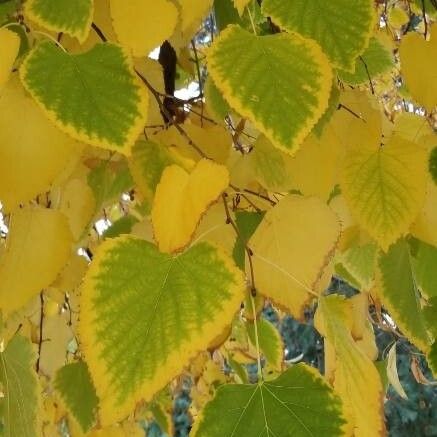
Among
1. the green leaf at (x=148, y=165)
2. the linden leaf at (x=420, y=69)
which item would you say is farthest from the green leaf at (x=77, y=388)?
the linden leaf at (x=420, y=69)

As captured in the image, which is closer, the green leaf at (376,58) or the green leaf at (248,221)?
the green leaf at (248,221)

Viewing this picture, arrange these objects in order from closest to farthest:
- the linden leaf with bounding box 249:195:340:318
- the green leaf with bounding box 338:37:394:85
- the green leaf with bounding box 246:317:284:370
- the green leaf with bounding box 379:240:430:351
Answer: the linden leaf with bounding box 249:195:340:318
the green leaf with bounding box 379:240:430:351
the green leaf with bounding box 338:37:394:85
the green leaf with bounding box 246:317:284:370

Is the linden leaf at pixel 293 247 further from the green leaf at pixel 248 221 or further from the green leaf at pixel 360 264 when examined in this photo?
the green leaf at pixel 360 264

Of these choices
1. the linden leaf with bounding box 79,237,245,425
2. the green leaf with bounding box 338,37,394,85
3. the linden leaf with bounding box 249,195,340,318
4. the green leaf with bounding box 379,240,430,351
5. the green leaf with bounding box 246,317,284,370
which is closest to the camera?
the linden leaf with bounding box 79,237,245,425

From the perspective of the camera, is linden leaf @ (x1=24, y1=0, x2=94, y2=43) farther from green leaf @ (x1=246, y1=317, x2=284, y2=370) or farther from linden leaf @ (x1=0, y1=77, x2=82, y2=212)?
green leaf @ (x1=246, y1=317, x2=284, y2=370)

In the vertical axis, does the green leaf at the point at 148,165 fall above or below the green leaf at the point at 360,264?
above

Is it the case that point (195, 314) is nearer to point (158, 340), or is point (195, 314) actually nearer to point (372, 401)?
point (158, 340)

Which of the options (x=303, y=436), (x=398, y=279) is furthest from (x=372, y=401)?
(x=398, y=279)

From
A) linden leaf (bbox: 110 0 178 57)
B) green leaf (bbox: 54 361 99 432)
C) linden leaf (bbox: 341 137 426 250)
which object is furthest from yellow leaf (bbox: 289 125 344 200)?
green leaf (bbox: 54 361 99 432)
